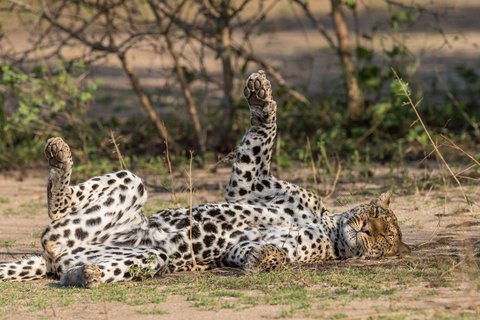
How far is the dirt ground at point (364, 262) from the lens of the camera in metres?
5.46

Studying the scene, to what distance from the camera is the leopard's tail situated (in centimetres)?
656

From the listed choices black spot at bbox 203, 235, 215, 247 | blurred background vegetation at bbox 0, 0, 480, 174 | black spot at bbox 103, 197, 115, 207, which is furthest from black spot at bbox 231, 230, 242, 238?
blurred background vegetation at bbox 0, 0, 480, 174

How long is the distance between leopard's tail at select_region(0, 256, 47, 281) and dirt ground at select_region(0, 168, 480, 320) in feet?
0.30

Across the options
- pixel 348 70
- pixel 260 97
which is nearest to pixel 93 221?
pixel 260 97

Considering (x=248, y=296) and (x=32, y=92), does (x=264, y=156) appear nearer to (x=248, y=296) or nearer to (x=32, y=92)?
(x=248, y=296)

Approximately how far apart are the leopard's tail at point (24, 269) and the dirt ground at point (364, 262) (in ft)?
0.30

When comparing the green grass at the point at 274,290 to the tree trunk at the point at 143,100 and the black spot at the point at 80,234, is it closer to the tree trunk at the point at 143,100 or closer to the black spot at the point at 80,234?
the black spot at the point at 80,234

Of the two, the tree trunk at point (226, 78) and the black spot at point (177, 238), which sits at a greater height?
the tree trunk at point (226, 78)

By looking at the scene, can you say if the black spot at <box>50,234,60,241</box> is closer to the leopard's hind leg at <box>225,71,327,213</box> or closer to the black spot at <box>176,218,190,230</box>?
the black spot at <box>176,218,190,230</box>

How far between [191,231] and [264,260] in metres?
0.48

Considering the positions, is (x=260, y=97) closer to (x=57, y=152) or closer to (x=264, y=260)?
(x=264, y=260)

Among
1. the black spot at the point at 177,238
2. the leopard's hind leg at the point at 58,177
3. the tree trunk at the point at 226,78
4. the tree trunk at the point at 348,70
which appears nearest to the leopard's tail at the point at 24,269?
the leopard's hind leg at the point at 58,177

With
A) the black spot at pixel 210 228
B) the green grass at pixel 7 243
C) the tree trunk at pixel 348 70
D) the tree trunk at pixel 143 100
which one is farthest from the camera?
the tree trunk at pixel 348 70

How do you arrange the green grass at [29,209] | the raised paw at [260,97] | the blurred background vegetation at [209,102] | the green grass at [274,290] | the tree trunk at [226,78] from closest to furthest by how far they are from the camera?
the green grass at [274,290], the raised paw at [260,97], the green grass at [29,209], the blurred background vegetation at [209,102], the tree trunk at [226,78]
